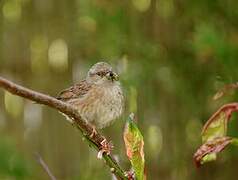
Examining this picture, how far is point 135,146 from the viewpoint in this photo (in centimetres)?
93

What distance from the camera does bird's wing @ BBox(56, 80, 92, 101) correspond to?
217cm

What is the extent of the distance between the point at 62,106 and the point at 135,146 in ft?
0.56

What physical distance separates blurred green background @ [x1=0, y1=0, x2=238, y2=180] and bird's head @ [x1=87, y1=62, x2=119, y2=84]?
0.57 m

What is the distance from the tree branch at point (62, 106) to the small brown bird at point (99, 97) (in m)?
0.93

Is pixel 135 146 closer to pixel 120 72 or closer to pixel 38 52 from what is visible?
pixel 120 72

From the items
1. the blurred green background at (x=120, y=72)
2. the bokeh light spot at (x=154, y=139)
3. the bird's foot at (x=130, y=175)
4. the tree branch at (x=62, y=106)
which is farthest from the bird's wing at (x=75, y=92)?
the bird's foot at (x=130, y=175)

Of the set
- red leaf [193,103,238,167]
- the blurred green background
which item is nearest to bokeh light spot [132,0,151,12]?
the blurred green background

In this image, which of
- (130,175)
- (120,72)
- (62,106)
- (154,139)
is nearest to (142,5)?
(120,72)

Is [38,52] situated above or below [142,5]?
below

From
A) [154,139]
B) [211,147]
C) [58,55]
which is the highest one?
[211,147]

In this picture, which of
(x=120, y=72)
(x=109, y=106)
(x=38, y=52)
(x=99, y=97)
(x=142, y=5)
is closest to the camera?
(x=109, y=106)

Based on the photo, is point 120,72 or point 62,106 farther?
point 120,72

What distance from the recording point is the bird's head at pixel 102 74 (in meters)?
2.15

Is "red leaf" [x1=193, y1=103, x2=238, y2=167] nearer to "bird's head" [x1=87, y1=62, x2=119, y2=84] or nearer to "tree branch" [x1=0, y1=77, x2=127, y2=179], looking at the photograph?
"tree branch" [x1=0, y1=77, x2=127, y2=179]
